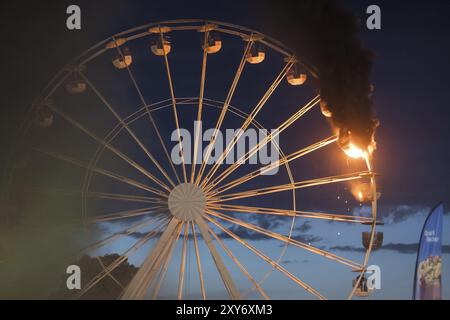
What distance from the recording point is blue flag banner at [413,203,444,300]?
69.1 ft

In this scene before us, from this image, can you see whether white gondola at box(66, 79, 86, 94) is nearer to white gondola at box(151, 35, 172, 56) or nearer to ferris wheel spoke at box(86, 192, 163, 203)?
white gondola at box(151, 35, 172, 56)

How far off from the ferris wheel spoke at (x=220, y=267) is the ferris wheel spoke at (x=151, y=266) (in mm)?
522

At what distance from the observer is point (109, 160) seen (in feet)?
89.7

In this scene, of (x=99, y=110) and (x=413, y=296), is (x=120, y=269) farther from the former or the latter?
(x=413, y=296)

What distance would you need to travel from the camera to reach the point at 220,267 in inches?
672

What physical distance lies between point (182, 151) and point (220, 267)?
272 cm

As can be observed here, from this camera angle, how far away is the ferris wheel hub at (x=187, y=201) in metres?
17.7

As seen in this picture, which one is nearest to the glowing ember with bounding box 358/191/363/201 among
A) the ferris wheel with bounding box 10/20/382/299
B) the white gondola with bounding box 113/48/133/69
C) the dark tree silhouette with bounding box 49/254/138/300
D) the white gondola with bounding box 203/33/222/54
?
the ferris wheel with bounding box 10/20/382/299

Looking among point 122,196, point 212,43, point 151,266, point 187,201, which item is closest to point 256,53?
point 212,43

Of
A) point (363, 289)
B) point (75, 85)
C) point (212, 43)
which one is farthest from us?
point (75, 85)

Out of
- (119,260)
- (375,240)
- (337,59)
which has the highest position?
(337,59)

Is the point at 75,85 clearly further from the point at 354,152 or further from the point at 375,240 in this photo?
the point at 375,240

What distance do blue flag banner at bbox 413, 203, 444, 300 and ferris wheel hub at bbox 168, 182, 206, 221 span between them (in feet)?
21.2
